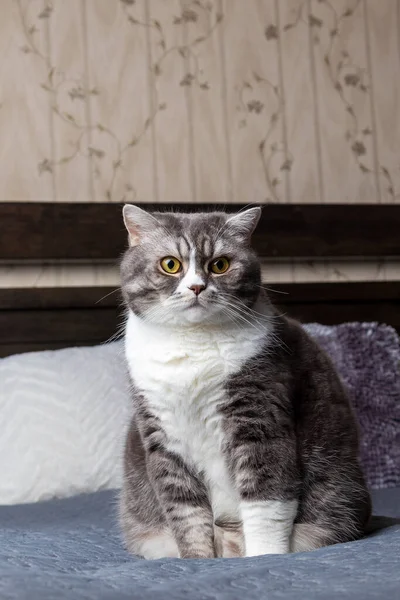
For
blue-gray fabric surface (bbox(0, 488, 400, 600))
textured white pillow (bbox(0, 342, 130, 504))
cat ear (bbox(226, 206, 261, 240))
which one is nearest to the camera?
blue-gray fabric surface (bbox(0, 488, 400, 600))

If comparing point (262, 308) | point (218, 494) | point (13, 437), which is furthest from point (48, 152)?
point (218, 494)

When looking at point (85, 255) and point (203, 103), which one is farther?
point (203, 103)

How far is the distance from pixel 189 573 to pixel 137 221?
59cm

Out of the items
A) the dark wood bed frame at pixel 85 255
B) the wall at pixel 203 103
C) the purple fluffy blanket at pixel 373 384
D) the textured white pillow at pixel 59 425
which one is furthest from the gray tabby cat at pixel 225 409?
the wall at pixel 203 103

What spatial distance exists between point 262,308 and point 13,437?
84cm

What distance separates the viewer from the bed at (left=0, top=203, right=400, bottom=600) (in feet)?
2.98

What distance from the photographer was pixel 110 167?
2.51 metres

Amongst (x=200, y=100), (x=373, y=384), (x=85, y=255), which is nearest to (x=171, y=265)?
(x=373, y=384)

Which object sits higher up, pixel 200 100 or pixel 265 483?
pixel 200 100

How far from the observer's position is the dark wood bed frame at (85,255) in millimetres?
2336

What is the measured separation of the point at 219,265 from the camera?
4.29 feet

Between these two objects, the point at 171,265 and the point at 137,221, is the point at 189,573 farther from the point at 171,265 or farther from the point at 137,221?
the point at 137,221

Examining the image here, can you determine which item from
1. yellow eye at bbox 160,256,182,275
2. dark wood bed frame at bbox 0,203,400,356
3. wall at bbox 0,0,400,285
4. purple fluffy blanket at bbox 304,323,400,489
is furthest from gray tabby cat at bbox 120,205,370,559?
wall at bbox 0,0,400,285

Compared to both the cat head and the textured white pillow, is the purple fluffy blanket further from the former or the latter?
the cat head
